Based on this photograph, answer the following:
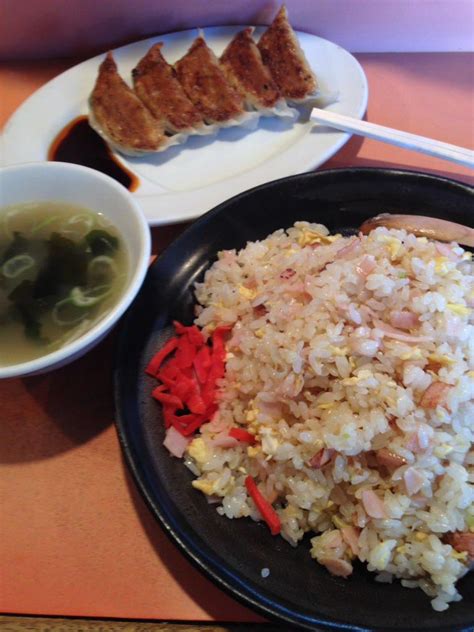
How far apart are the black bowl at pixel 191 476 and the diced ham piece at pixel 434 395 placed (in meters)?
0.39

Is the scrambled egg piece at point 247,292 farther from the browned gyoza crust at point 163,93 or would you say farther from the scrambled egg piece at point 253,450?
the browned gyoza crust at point 163,93

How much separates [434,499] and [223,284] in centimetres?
81

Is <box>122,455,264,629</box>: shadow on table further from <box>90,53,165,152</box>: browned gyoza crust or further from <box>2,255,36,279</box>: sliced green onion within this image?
<box>90,53,165,152</box>: browned gyoza crust

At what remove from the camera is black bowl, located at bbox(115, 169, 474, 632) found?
1.14m

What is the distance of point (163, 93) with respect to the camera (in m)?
2.22

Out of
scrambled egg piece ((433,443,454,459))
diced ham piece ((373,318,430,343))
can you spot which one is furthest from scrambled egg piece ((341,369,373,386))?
scrambled egg piece ((433,443,454,459))

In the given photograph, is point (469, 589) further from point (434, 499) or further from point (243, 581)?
point (243, 581)

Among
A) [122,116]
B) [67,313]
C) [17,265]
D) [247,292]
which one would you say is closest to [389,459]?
[247,292]

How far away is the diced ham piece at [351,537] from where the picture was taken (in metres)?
1.24

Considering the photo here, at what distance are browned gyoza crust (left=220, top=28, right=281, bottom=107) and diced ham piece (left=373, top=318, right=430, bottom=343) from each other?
1204mm

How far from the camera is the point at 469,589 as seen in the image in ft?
3.93

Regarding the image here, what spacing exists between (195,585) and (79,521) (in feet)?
1.13

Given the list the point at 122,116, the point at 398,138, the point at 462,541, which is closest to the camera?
the point at 462,541

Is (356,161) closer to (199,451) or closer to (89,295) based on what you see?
(89,295)
